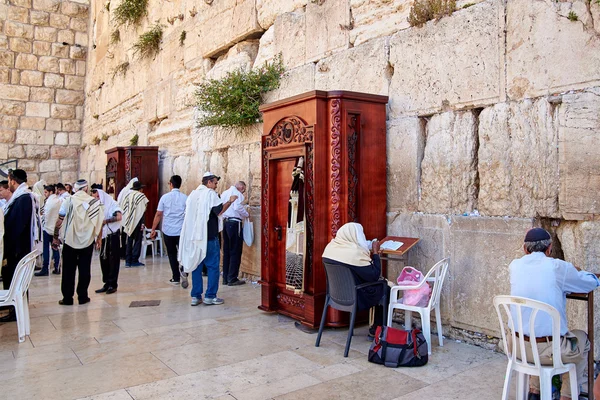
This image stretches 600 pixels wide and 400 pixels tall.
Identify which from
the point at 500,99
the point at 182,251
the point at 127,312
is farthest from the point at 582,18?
the point at 127,312

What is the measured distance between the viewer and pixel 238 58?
26.1ft

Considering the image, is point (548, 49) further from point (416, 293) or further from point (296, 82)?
point (296, 82)

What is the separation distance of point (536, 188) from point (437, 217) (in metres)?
0.95

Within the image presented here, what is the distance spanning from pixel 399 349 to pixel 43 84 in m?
14.5

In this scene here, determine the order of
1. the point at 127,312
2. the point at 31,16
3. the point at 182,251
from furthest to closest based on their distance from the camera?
the point at 31,16 < the point at 182,251 < the point at 127,312

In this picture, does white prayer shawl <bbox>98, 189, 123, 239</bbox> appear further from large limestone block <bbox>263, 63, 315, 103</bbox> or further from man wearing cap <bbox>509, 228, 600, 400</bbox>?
man wearing cap <bbox>509, 228, 600, 400</bbox>

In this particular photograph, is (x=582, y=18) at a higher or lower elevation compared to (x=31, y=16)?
lower

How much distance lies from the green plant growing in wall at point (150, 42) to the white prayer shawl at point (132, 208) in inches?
158

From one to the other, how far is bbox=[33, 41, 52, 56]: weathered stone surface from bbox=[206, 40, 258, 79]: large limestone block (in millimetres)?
8780

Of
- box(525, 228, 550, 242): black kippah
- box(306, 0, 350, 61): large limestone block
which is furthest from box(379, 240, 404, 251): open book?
box(306, 0, 350, 61): large limestone block

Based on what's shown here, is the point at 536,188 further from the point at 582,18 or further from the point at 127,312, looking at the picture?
the point at 127,312

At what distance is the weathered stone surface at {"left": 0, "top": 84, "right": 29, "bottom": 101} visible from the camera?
1408 centimetres

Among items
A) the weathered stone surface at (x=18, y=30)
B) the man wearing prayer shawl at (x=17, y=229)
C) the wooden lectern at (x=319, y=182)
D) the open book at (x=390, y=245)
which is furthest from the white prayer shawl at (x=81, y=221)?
the weathered stone surface at (x=18, y=30)

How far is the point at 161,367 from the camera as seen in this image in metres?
3.74
